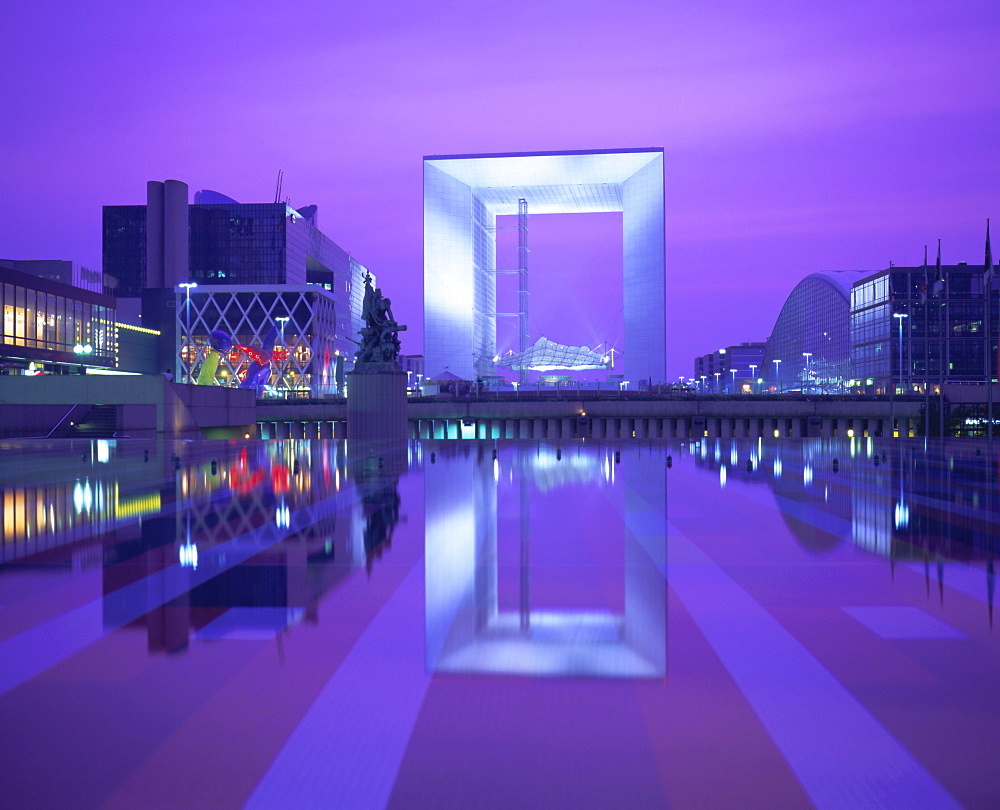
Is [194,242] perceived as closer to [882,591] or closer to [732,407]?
[732,407]

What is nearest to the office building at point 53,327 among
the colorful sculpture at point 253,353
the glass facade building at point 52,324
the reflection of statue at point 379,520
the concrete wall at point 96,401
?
the glass facade building at point 52,324

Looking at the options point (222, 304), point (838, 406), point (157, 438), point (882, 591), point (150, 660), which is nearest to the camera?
point (150, 660)

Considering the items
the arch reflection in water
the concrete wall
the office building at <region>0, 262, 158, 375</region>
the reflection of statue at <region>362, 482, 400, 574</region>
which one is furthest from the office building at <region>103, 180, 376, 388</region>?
the arch reflection in water

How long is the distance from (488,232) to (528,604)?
110 m

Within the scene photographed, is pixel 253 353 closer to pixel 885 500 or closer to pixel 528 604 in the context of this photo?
pixel 885 500

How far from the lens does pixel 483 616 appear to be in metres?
6.54

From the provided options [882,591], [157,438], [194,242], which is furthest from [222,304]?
[882,591]

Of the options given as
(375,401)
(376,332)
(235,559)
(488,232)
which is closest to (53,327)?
(488,232)

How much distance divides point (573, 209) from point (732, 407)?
2256 inches

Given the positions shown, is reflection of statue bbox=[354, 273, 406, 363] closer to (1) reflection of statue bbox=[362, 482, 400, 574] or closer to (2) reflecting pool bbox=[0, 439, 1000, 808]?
(1) reflection of statue bbox=[362, 482, 400, 574]

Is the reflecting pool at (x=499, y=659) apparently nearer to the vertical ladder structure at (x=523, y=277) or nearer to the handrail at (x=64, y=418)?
the handrail at (x=64, y=418)

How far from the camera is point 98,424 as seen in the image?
139 feet

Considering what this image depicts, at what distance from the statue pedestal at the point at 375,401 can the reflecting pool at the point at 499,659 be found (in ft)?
83.4

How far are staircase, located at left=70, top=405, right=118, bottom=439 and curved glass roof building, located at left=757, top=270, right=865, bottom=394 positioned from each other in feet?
399
